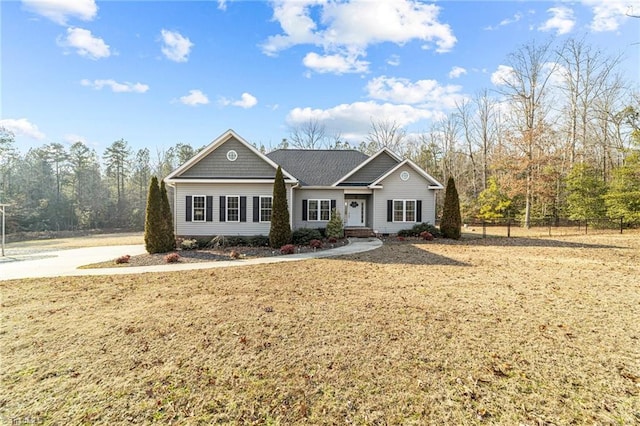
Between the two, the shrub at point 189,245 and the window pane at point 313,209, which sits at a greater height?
the window pane at point 313,209

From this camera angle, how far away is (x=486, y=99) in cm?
3944

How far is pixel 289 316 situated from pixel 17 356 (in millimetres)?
3994

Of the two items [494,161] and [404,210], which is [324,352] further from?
[494,161]

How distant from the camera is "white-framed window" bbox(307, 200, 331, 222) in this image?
19047mm

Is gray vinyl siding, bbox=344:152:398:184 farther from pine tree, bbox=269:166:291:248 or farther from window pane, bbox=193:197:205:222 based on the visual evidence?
window pane, bbox=193:197:205:222

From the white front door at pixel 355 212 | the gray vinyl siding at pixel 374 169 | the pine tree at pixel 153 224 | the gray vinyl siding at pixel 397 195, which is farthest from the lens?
the white front door at pixel 355 212

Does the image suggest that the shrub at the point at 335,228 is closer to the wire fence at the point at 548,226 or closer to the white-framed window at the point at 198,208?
the white-framed window at the point at 198,208

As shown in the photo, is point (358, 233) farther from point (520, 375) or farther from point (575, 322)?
point (520, 375)

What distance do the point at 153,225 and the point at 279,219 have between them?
5.72m

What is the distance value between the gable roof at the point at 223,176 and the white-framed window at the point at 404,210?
7301 mm

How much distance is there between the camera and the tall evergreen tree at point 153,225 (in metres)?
13.6

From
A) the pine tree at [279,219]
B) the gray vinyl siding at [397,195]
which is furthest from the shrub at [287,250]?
the gray vinyl siding at [397,195]

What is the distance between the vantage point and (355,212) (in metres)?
20.9

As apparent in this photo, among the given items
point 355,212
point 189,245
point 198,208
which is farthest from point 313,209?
point 189,245
